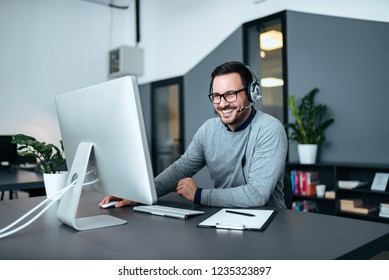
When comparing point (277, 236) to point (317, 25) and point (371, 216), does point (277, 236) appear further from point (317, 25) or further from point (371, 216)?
point (317, 25)

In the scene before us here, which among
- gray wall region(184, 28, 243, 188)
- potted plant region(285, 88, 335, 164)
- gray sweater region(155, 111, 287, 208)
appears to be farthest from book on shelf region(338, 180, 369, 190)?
gray wall region(184, 28, 243, 188)

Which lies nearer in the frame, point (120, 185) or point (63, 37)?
point (120, 185)

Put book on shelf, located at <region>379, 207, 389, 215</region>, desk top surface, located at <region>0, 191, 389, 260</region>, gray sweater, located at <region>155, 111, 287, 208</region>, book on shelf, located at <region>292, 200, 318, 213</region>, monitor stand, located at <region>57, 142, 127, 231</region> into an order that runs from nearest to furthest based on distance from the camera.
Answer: desk top surface, located at <region>0, 191, 389, 260</region>
monitor stand, located at <region>57, 142, 127, 231</region>
gray sweater, located at <region>155, 111, 287, 208</region>
book on shelf, located at <region>379, 207, 389, 215</region>
book on shelf, located at <region>292, 200, 318, 213</region>

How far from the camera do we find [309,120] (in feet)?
12.2

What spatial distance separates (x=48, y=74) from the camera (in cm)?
565

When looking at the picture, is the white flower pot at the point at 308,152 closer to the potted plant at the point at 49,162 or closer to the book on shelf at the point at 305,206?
the book on shelf at the point at 305,206

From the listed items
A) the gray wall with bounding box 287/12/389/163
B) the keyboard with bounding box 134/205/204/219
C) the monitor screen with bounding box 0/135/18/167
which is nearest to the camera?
the keyboard with bounding box 134/205/204/219

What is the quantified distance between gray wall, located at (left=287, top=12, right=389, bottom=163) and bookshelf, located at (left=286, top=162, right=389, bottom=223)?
0.13 m

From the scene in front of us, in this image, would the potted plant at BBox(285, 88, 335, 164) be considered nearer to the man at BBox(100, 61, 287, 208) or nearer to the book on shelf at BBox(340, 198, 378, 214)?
the book on shelf at BBox(340, 198, 378, 214)

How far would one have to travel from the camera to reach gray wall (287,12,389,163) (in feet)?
11.2

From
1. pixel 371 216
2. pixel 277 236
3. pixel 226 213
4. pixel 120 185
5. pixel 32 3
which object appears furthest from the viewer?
pixel 32 3

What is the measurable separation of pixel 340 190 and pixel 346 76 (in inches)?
45.0

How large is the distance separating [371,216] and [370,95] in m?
1.14

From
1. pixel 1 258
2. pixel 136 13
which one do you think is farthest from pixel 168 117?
pixel 1 258
